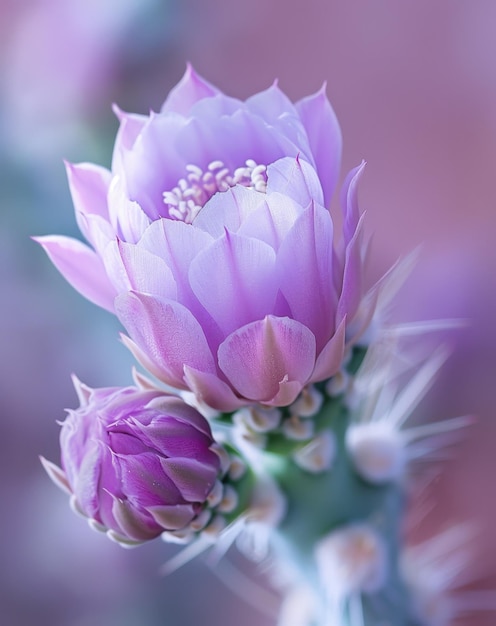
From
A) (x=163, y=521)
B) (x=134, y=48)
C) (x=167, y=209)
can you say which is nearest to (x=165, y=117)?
(x=167, y=209)

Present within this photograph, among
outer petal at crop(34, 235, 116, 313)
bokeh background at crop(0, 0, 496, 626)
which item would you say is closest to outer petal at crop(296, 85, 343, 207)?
outer petal at crop(34, 235, 116, 313)

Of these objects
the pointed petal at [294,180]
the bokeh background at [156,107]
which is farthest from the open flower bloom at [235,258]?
the bokeh background at [156,107]

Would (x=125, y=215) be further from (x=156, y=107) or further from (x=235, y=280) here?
(x=156, y=107)

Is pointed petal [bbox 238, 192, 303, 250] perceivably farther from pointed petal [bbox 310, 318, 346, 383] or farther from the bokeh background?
the bokeh background

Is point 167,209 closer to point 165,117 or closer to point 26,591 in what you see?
point 165,117

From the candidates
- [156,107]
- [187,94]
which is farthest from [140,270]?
[156,107]

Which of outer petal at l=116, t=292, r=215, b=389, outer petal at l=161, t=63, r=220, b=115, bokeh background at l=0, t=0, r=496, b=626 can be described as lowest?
bokeh background at l=0, t=0, r=496, b=626

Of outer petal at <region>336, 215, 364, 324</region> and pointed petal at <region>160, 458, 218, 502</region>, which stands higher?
outer petal at <region>336, 215, 364, 324</region>
